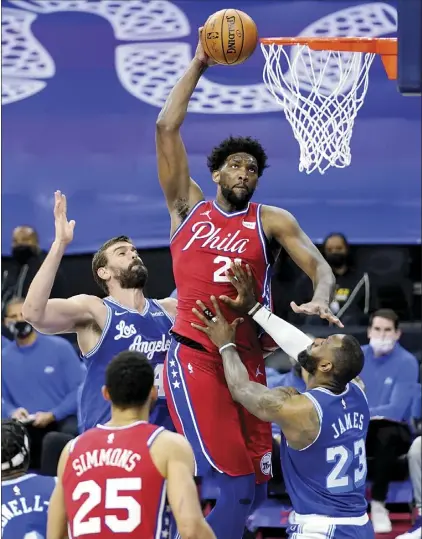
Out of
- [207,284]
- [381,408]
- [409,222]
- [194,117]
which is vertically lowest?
[381,408]

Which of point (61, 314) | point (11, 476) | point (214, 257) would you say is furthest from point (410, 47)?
point (11, 476)

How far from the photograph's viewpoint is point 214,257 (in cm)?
593

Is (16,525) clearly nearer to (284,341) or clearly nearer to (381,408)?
(284,341)

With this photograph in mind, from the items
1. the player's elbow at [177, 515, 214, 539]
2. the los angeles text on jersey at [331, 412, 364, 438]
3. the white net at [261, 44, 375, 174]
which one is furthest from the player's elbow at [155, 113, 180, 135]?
the player's elbow at [177, 515, 214, 539]

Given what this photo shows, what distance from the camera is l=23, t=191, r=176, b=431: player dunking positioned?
634 cm

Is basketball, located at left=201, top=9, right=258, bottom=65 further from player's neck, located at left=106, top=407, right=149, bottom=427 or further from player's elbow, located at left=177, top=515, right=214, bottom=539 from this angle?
player's elbow, located at left=177, top=515, right=214, bottom=539

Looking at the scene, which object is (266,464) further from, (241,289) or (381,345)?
(381,345)

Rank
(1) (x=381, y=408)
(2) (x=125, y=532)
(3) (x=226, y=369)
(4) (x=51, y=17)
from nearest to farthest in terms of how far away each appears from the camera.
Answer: (2) (x=125, y=532) < (3) (x=226, y=369) < (1) (x=381, y=408) < (4) (x=51, y=17)

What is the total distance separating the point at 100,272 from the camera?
21.5 ft

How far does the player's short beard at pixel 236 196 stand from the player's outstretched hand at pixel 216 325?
0.48 meters

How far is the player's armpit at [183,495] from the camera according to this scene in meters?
4.47

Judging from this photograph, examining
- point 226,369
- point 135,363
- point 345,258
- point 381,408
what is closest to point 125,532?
point 135,363

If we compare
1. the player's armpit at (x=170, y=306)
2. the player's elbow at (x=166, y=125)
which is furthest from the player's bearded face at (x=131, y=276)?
the player's elbow at (x=166, y=125)

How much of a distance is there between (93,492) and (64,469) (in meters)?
0.15
